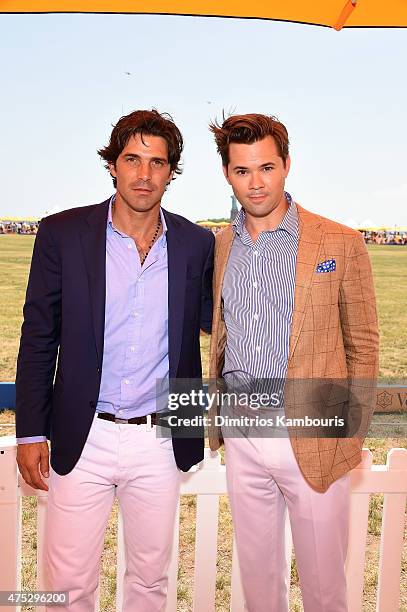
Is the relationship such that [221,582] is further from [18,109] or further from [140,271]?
[18,109]

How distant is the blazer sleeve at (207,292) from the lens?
6.45 ft

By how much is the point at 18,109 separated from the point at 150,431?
1137 inches

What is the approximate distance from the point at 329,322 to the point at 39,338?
0.80 m

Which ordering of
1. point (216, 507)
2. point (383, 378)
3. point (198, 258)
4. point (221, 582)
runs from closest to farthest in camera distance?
1. point (198, 258)
2. point (216, 507)
3. point (221, 582)
4. point (383, 378)

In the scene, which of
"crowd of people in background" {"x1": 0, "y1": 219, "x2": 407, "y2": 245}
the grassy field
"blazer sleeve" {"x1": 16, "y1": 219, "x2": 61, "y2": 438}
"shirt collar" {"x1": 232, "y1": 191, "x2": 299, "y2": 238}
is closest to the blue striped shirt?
"shirt collar" {"x1": 232, "y1": 191, "x2": 299, "y2": 238}

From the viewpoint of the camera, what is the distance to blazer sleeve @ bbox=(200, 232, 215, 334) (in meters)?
1.96

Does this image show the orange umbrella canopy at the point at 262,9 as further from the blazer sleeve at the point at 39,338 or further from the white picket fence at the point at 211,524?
the white picket fence at the point at 211,524

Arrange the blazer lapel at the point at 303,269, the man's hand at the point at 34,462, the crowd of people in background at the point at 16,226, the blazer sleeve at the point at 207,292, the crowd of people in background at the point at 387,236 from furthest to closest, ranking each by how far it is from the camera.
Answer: the crowd of people in background at the point at 387,236, the crowd of people in background at the point at 16,226, the blazer sleeve at the point at 207,292, the man's hand at the point at 34,462, the blazer lapel at the point at 303,269

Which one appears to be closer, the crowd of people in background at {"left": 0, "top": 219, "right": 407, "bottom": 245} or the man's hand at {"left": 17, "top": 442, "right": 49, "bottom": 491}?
the man's hand at {"left": 17, "top": 442, "right": 49, "bottom": 491}

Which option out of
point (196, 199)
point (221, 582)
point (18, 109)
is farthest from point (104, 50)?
point (221, 582)

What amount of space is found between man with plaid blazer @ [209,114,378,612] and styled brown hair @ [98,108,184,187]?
0.43 feet

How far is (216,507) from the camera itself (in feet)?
6.77

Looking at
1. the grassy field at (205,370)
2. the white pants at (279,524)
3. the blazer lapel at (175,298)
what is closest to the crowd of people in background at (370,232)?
the grassy field at (205,370)

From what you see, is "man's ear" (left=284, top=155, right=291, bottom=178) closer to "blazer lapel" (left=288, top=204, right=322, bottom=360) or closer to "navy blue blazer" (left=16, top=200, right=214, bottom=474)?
"blazer lapel" (left=288, top=204, right=322, bottom=360)
